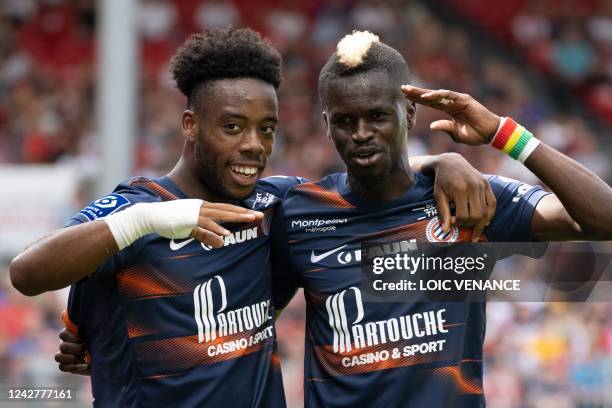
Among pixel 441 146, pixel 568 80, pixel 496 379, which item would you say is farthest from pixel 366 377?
pixel 568 80

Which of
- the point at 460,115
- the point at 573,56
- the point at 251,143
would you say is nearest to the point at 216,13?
the point at 573,56

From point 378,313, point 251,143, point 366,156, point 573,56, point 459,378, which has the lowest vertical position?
point 459,378

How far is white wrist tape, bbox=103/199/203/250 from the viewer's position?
3686 millimetres

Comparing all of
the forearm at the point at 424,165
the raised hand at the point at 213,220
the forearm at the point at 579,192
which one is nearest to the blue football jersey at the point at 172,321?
the raised hand at the point at 213,220

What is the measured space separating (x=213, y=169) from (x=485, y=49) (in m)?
10.2

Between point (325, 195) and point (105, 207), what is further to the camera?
point (325, 195)

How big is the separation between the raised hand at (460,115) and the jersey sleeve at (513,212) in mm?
288

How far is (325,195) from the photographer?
14.2 ft

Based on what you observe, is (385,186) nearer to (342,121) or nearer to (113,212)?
(342,121)

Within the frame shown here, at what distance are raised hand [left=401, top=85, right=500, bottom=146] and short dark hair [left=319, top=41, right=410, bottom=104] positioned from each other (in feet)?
0.69

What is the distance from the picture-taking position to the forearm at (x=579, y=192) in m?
3.82

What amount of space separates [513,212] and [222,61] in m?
1.27

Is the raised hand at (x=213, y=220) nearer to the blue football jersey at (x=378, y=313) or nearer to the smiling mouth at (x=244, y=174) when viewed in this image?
the smiling mouth at (x=244, y=174)

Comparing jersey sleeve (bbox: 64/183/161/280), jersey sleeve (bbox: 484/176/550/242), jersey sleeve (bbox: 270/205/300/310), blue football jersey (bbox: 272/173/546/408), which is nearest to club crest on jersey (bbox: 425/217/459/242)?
blue football jersey (bbox: 272/173/546/408)
